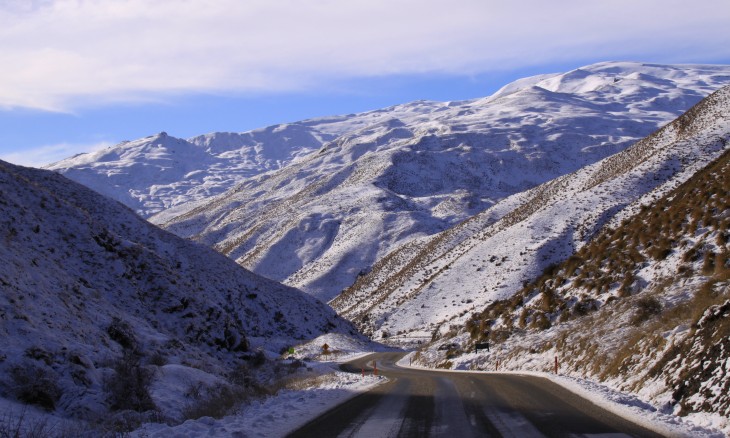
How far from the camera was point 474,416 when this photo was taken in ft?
42.5

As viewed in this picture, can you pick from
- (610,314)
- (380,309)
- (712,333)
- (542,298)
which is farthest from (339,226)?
(712,333)

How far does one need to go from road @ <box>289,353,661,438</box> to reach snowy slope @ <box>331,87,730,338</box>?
39.8 m

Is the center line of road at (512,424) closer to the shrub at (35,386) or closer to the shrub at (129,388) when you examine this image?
the shrub at (129,388)

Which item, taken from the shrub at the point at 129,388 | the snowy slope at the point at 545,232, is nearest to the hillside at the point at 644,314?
the shrub at the point at 129,388

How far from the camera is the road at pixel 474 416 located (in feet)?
36.1

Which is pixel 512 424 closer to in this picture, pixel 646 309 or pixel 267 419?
pixel 267 419

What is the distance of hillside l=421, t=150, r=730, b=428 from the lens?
1340cm

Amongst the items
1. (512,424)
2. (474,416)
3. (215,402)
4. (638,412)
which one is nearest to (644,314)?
(638,412)

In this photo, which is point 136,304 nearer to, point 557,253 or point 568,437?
point 568,437

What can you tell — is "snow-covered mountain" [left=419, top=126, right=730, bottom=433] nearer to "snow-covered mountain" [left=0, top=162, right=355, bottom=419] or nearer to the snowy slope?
"snow-covered mountain" [left=0, top=162, right=355, bottom=419]

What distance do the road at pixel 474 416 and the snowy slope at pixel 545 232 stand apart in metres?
39.8

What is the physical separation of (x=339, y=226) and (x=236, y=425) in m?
150

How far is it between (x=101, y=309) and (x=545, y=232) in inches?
2114

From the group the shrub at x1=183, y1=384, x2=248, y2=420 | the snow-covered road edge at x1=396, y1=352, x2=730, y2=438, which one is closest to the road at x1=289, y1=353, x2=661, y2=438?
the snow-covered road edge at x1=396, y1=352, x2=730, y2=438
